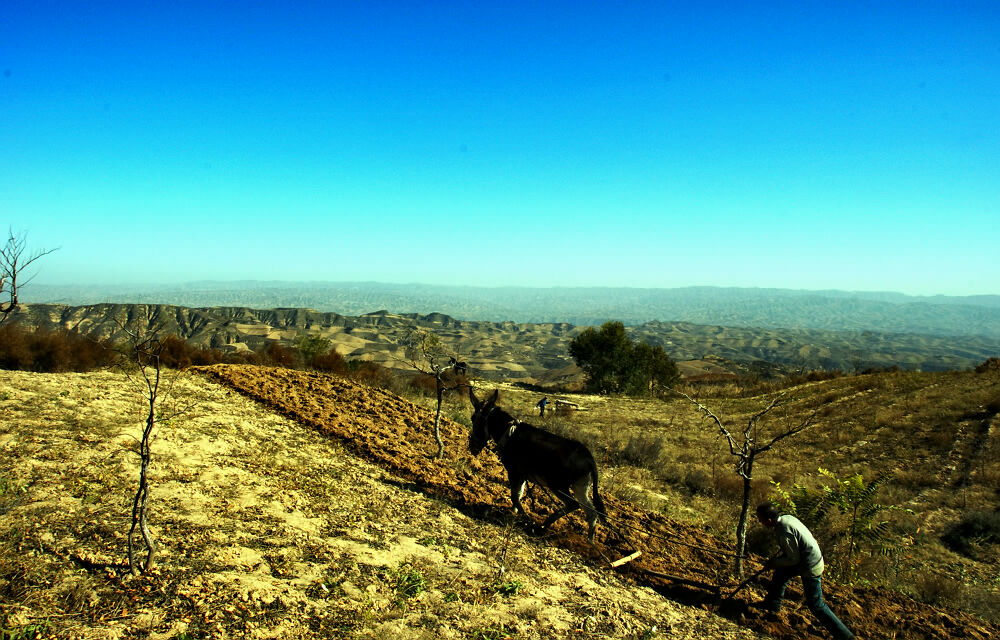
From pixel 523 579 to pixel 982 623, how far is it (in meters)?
6.89

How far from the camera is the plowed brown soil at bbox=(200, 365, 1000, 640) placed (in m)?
6.34

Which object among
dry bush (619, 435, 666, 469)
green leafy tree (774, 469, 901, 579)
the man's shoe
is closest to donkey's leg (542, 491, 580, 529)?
the man's shoe

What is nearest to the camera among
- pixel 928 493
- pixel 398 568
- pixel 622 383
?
pixel 398 568

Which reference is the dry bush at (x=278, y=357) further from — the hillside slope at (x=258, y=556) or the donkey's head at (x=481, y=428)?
the donkey's head at (x=481, y=428)

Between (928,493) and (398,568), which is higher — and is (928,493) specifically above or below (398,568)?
below

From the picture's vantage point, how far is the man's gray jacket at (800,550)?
596cm

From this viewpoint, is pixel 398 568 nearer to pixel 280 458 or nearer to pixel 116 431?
Answer: pixel 280 458

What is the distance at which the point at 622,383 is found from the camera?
1925 inches

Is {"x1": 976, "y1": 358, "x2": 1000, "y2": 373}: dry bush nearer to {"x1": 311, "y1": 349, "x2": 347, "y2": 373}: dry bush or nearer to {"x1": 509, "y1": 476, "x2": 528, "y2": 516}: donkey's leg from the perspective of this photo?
{"x1": 509, "y1": 476, "x2": 528, "y2": 516}: donkey's leg

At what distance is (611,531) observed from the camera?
8.02 m

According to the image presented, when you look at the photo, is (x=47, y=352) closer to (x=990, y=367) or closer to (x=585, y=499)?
(x=585, y=499)

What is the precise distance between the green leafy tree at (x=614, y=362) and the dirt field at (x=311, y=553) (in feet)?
130

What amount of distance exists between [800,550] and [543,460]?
11.5 feet

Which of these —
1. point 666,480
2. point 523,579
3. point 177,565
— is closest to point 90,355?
point 177,565
